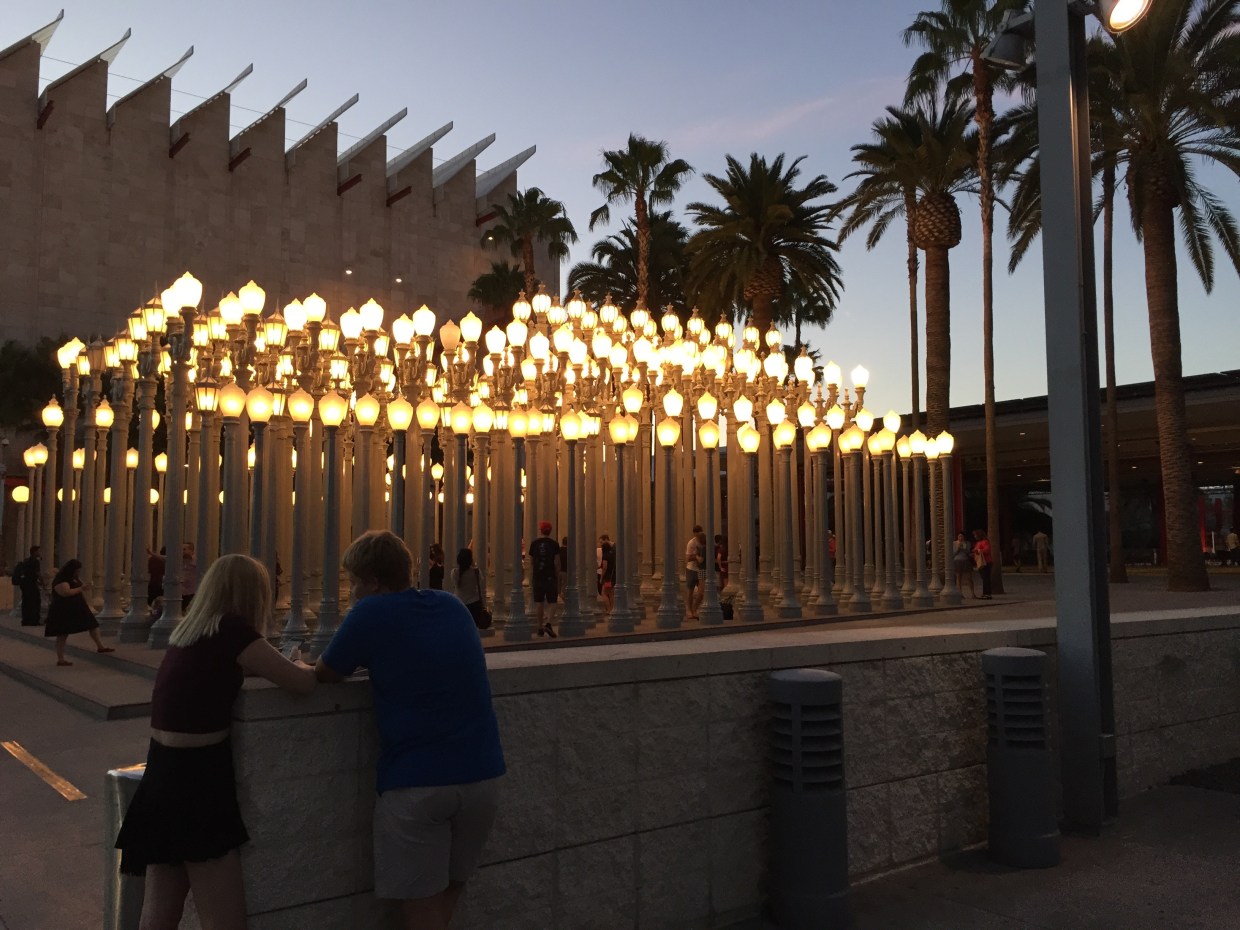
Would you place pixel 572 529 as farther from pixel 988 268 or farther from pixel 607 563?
pixel 988 268

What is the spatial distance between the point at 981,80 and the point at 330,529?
79.3ft

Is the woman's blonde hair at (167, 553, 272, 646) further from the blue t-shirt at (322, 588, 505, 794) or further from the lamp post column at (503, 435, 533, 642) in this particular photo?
the lamp post column at (503, 435, 533, 642)

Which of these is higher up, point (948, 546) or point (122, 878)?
point (948, 546)

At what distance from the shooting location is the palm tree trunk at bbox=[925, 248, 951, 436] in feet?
92.6

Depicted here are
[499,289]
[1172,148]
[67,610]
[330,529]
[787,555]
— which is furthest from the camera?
[499,289]

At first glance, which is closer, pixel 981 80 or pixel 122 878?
pixel 122 878

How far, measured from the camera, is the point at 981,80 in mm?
28625

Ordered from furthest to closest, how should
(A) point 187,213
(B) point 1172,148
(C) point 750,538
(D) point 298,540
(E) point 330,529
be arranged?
(A) point 187,213 → (B) point 1172,148 → (C) point 750,538 → (D) point 298,540 → (E) point 330,529

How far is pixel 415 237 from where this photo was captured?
56.2m

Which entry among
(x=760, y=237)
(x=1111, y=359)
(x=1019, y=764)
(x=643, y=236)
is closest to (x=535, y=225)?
(x=643, y=236)

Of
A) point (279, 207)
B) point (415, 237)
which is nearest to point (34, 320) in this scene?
point (279, 207)

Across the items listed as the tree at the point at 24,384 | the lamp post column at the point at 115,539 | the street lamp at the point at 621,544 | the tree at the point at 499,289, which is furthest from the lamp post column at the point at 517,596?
the tree at the point at 499,289

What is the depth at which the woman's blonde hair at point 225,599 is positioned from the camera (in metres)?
3.46

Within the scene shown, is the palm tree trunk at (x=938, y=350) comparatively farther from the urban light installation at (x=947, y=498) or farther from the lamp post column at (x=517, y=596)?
the lamp post column at (x=517, y=596)
